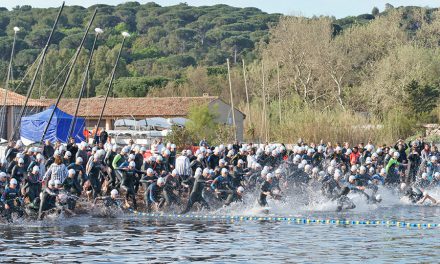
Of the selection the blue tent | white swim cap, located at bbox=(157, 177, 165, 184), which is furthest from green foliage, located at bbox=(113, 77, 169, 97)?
white swim cap, located at bbox=(157, 177, 165, 184)

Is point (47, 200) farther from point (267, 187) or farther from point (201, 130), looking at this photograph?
point (201, 130)

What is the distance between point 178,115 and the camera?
79.2m

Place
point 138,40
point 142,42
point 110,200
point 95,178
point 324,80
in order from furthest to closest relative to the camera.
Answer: point 138,40 → point 142,42 → point 324,80 → point 95,178 → point 110,200

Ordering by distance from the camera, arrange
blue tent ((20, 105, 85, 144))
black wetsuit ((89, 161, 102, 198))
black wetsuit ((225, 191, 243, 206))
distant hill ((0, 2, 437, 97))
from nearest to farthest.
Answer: black wetsuit ((225, 191, 243, 206)) → black wetsuit ((89, 161, 102, 198)) → blue tent ((20, 105, 85, 144)) → distant hill ((0, 2, 437, 97))

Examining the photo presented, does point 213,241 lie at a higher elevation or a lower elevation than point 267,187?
lower

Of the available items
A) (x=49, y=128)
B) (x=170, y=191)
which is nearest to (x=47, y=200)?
(x=170, y=191)

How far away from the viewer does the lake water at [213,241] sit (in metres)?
22.3

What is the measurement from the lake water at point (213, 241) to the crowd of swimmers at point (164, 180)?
2.48ft

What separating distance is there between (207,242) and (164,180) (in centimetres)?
693

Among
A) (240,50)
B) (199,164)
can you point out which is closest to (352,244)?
(199,164)

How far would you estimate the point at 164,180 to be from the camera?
3180cm

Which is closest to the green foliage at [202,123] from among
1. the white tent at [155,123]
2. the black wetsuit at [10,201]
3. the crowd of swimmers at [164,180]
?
the white tent at [155,123]

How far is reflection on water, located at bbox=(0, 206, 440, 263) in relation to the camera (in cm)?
2238

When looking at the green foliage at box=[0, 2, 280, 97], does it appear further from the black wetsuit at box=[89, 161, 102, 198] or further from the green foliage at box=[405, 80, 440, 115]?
the black wetsuit at box=[89, 161, 102, 198]
